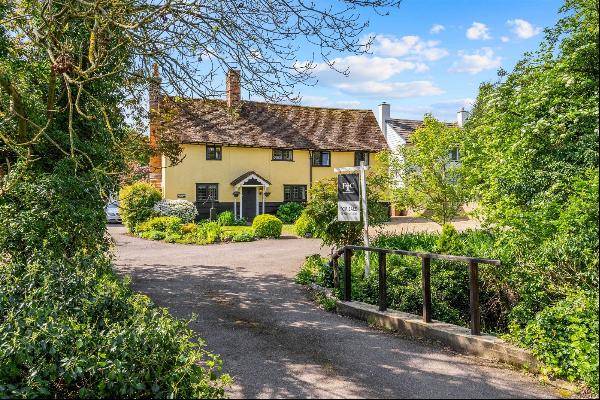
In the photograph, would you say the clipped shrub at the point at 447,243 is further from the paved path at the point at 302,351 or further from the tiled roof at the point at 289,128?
the tiled roof at the point at 289,128

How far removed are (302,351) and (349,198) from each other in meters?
4.29

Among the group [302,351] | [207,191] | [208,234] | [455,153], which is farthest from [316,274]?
[207,191]

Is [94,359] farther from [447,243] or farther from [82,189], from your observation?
[447,243]

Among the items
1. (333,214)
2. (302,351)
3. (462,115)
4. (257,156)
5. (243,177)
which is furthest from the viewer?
(462,115)

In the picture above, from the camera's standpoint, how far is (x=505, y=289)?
25.1 feet

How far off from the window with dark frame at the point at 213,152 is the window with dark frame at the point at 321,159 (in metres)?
6.49

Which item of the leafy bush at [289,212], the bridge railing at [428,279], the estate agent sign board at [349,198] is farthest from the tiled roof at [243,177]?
the bridge railing at [428,279]

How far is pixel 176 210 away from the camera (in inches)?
981

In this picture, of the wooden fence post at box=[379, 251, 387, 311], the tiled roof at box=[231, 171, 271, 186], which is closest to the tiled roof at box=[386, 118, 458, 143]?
the tiled roof at box=[231, 171, 271, 186]

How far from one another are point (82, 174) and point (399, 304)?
6304 mm

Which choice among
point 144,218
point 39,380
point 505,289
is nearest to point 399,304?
point 505,289

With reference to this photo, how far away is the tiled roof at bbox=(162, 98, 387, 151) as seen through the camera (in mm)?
29375

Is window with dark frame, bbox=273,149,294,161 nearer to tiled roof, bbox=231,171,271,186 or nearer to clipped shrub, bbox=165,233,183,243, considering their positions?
tiled roof, bbox=231,171,271,186

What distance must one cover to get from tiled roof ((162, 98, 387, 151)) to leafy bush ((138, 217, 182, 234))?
7022 millimetres
